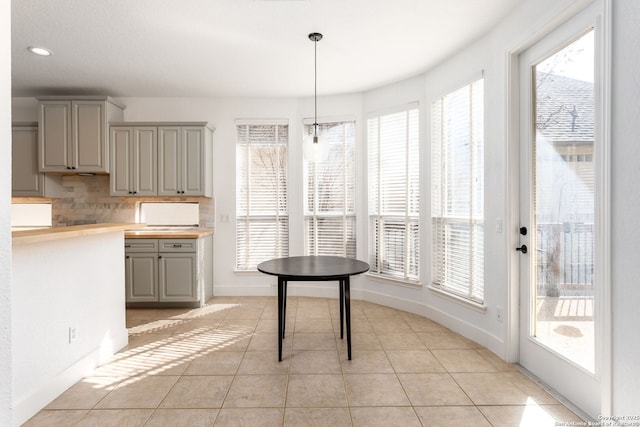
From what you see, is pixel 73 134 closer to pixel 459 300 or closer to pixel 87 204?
pixel 87 204

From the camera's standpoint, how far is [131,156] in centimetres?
448

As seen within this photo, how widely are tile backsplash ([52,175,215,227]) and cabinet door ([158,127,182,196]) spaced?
0.73m

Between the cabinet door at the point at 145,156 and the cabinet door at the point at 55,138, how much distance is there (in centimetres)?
78

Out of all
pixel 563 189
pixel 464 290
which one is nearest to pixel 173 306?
pixel 464 290

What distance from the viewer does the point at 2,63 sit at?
2.98 feet

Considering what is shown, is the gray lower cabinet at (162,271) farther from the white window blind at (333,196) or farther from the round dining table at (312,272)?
the round dining table at (312,272)

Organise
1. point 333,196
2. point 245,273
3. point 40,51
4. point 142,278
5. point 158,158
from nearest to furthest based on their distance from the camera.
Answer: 1. point 40,51
2. point 142,278
3. point 158,158
4. point 333,196
5. point 245,273

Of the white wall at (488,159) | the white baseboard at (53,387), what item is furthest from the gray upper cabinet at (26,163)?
the white baseboard at (53,387)

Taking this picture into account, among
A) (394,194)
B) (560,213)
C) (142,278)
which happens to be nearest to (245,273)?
(142,278)

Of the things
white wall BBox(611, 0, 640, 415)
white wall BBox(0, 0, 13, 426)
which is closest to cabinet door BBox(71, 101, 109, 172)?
white wall BBox(0, 0, 13, 426)

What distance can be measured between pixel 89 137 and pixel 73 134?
190mm

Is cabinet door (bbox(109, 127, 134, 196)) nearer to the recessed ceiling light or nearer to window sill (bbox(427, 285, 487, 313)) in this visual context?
the recessed ceiling light

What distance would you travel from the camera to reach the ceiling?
8.82 feet

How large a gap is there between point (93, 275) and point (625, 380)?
3.42 metres
